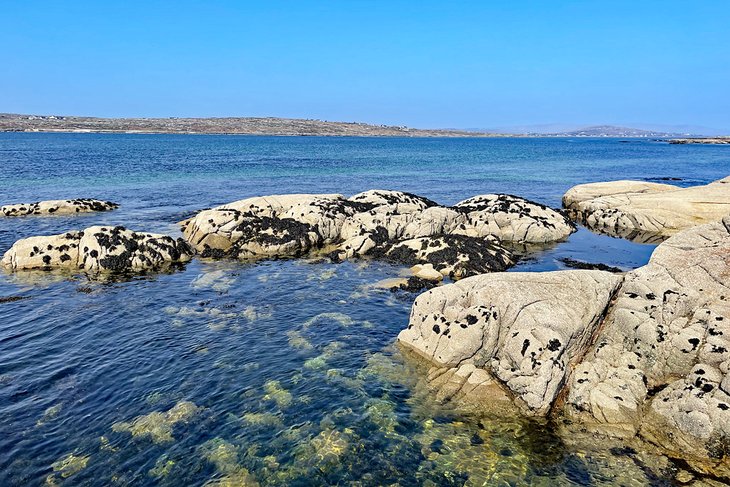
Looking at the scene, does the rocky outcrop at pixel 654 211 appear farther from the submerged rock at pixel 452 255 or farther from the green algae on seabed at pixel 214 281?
the green algae on seabed at pixel 214 281

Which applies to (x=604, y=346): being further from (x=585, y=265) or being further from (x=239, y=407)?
(x=585, y=265)

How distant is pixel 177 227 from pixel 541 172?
72290mm

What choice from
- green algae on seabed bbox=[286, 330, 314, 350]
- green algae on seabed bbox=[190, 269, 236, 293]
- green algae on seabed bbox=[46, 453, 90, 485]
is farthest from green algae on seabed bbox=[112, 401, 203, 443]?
green algae on seabed bbox=[190, 269, 236, 293]

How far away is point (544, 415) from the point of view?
13.4 metres

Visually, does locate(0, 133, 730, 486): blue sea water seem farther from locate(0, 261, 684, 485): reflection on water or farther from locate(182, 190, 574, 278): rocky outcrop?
locate(182, 190, 574, 278): rocky outcrop

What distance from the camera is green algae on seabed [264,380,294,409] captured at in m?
14.0

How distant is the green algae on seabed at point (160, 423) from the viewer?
12.4 meters

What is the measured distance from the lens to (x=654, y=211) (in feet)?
123

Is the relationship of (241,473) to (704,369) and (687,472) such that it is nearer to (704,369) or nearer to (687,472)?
(687,472)

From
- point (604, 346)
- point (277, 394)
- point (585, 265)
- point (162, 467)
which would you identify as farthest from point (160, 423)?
point (585, 265)

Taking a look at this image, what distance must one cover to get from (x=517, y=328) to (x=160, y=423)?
36.6ft

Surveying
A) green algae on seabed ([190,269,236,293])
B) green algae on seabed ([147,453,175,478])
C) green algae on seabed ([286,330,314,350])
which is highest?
green algae on seabed ([190,269,236,293])

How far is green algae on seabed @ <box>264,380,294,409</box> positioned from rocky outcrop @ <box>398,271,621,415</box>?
201 inches

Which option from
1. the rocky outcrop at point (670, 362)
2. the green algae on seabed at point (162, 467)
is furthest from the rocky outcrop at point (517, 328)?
the green algae on seabed at point (162, 467)
